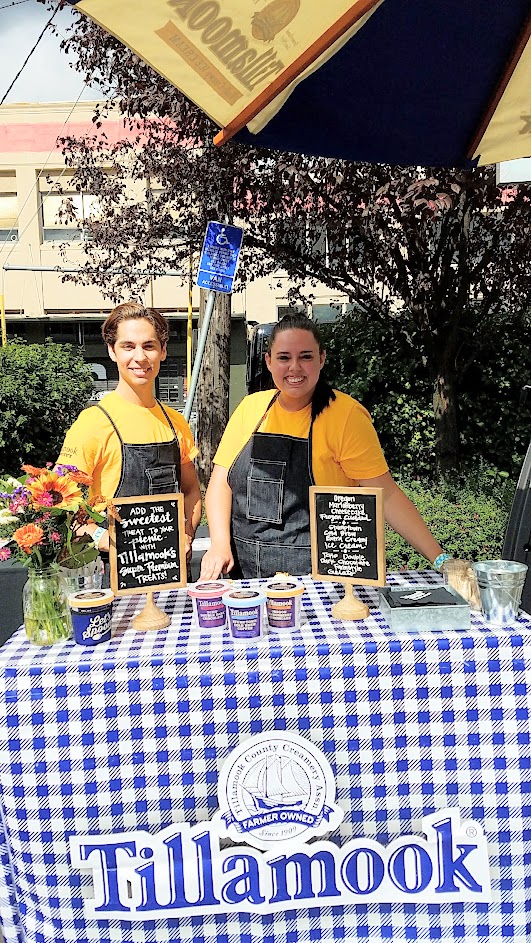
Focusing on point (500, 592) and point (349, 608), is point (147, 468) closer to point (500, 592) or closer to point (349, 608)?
point (349, 608)

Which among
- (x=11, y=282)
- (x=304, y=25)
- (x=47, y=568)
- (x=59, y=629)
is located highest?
(x=11, y=282)

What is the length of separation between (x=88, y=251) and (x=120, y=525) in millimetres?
6541

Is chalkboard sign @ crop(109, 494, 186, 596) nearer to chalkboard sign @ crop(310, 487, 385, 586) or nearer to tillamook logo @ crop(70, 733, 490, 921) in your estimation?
chalkboard sign @ crop(310, 487, 385, 586)

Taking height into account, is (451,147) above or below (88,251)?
below

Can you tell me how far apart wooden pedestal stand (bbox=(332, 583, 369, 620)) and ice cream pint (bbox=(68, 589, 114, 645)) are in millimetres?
646

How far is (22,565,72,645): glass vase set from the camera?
1.98 m

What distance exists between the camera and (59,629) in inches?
80.2

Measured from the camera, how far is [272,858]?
1861 mm

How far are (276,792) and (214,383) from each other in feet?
19.1

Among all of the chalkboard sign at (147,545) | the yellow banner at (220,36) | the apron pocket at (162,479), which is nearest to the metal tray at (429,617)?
the chalkboard sign at (147,545)

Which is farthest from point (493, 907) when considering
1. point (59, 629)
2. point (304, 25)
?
point (304, 25)

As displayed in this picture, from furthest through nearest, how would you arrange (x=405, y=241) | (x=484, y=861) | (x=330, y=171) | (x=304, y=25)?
(x=405, y=241), (x=330, y=171), (x=484, y=861), (x=304, y=25)

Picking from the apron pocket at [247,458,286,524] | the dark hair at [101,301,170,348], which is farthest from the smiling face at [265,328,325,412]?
the dark hair at [101,301,170,348]

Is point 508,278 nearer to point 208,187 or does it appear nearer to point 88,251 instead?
point 208,187
